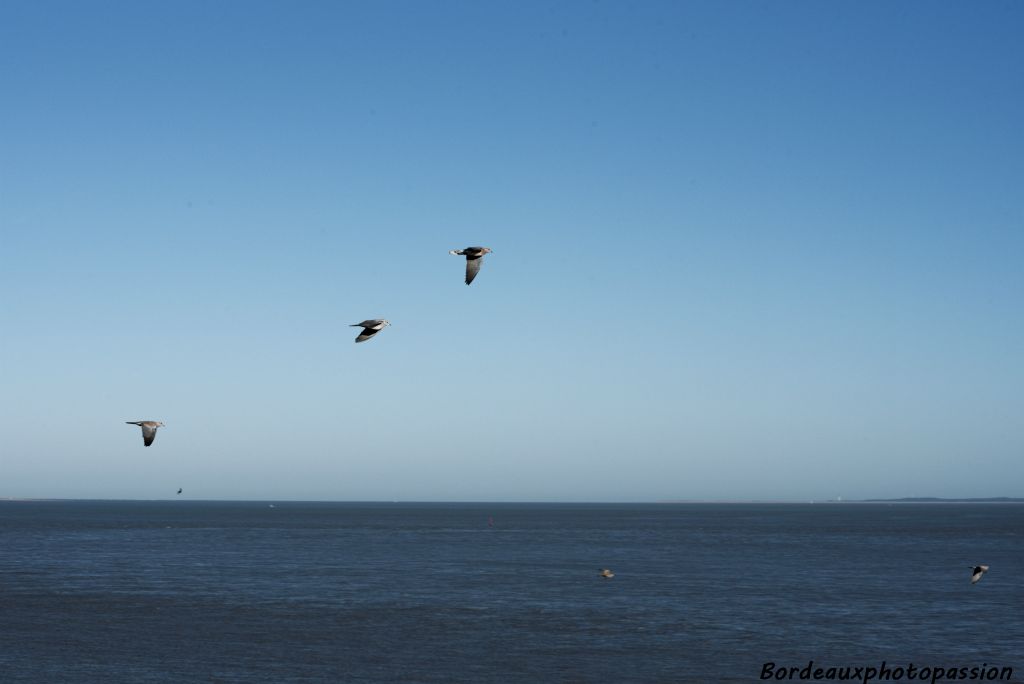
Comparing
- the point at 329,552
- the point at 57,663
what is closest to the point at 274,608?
the point at 57,663

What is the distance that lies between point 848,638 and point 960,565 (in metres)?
65.9

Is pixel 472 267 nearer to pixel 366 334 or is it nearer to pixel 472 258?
pixel 472 258

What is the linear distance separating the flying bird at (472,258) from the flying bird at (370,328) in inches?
110

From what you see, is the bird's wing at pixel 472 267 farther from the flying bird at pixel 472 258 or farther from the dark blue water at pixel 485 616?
the dark blue water at pixel 485 616

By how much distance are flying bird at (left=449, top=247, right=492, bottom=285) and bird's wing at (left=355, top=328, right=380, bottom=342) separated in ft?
10.6

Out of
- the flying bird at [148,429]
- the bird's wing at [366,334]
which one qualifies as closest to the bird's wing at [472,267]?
the bird's wing at [366,334]

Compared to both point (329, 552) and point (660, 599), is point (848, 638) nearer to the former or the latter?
point (660, 599)

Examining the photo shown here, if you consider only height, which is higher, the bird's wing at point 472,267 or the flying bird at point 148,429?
the bird's wing at point 472,267

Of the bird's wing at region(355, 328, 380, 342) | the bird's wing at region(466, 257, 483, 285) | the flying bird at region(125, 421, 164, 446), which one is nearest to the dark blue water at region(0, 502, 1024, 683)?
the flying bird at region(125, 421, 164, 446)

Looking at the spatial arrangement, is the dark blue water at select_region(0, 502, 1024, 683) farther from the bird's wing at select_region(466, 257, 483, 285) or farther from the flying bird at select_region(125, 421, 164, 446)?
the bird's wing at select_region(466, 257, 483, 285)

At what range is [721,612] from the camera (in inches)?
2768

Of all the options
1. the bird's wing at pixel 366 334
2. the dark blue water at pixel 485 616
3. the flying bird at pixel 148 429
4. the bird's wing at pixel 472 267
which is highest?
the bird's wing at pixel 472 267

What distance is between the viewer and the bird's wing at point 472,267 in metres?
24.7

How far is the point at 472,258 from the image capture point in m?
25.2
